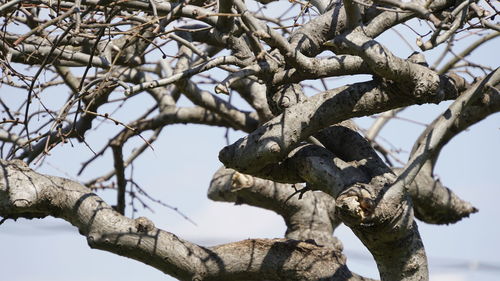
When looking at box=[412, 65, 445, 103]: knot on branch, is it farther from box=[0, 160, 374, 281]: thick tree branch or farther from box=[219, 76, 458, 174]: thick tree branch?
box=[0, 160, 374, 281]: thick tree branch

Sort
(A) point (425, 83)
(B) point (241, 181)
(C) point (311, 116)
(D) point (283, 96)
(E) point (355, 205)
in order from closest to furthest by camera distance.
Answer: (E) point (355, 205), (A) point (425, 83), (C) point (311, 116), (D) point (283, 96), (B) point (241, 181)

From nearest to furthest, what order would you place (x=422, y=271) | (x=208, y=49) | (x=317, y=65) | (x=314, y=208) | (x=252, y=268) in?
(x=317, y=65), (x=422, y=271), (x=252, y=268), (x=314, y=208), (x=208, y=49)

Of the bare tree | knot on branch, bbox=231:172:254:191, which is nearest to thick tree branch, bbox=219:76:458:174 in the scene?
the bare tree

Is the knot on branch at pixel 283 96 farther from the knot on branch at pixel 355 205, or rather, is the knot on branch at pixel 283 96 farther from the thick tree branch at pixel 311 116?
the knot on branch at pixel 355 205

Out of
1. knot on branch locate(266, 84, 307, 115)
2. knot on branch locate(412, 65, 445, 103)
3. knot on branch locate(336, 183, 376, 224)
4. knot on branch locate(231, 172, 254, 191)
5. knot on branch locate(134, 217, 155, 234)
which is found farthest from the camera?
knot on branch locate(231, 172, 254, 191)

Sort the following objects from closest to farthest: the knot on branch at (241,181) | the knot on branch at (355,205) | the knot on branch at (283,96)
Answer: the knot on branch at (355,205) → the knot on branch at (283,96) → the knot on branch at (241,181)

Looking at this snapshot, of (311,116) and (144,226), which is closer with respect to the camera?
(311,116)

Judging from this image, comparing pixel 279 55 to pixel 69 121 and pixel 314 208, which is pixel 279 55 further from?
pixel 69 121

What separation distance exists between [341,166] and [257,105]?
1744 mm

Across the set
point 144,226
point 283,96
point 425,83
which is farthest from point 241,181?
point 425,83

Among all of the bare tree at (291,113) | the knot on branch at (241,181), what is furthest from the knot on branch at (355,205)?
the knot on branch at (241,181)

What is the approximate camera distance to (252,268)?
371 centimetres

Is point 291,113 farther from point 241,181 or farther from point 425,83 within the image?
point 241,181

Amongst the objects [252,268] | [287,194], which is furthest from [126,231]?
[287,194]
